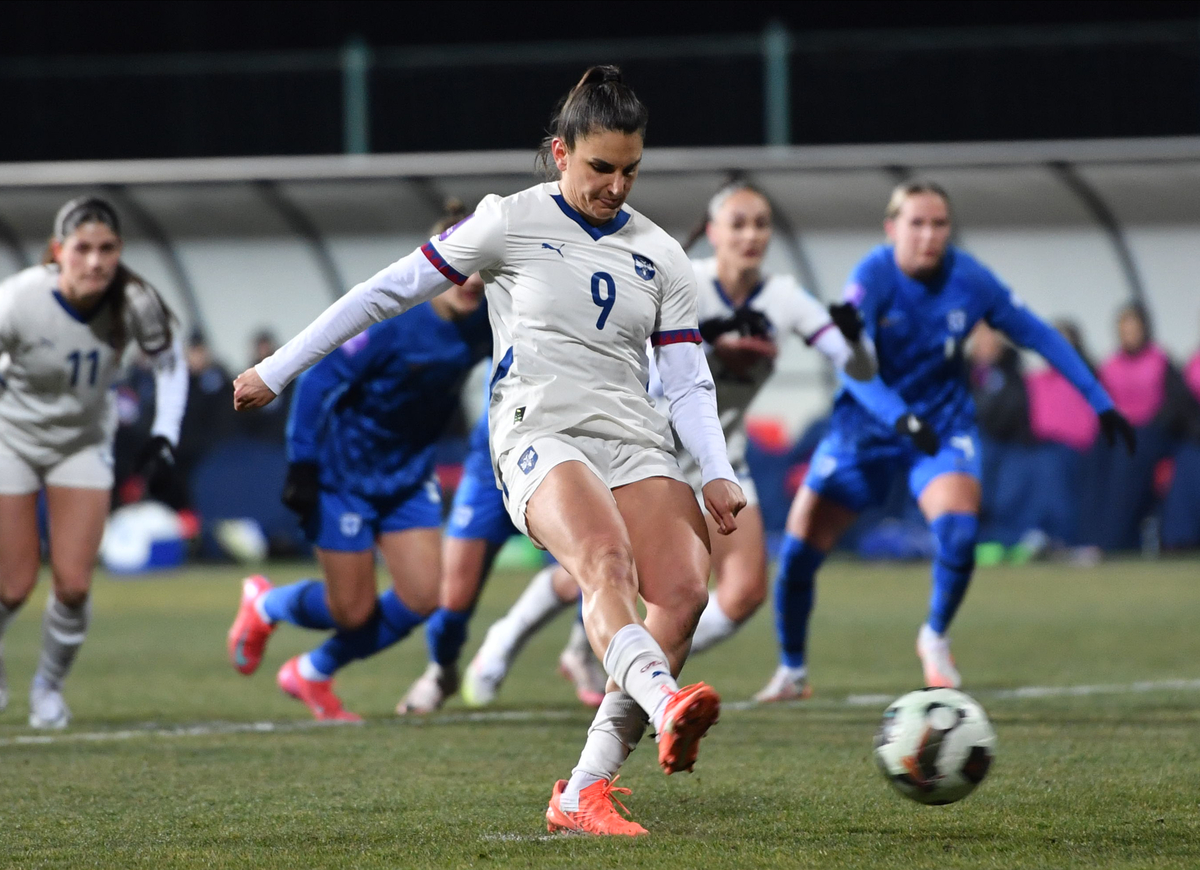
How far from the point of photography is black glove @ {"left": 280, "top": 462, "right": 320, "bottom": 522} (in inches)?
272

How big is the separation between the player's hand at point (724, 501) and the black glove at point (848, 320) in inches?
110

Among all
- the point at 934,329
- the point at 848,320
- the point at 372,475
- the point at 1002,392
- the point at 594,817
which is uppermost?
the point at 1002,392

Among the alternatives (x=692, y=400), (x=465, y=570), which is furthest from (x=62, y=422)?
(x=692, y=400)

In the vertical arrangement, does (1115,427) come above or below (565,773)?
above

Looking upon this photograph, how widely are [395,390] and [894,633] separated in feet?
15.7

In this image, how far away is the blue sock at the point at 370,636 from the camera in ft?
23.9

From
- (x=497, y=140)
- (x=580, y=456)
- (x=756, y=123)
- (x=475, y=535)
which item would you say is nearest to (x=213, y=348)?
(x=497, y=140)

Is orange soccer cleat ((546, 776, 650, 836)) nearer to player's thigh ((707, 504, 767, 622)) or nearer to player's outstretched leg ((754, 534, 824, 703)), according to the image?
player's thigh ((707, 504, 767, 622))

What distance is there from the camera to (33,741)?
655 centimetres

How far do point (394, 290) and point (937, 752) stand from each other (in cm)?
185

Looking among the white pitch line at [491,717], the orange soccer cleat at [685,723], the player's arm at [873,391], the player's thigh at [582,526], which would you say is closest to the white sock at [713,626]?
the white pitch line at [491,717]

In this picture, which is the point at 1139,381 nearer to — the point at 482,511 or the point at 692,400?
the point at 482,511

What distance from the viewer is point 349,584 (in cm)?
717

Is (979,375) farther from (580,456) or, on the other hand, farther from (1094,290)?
(580,456)
